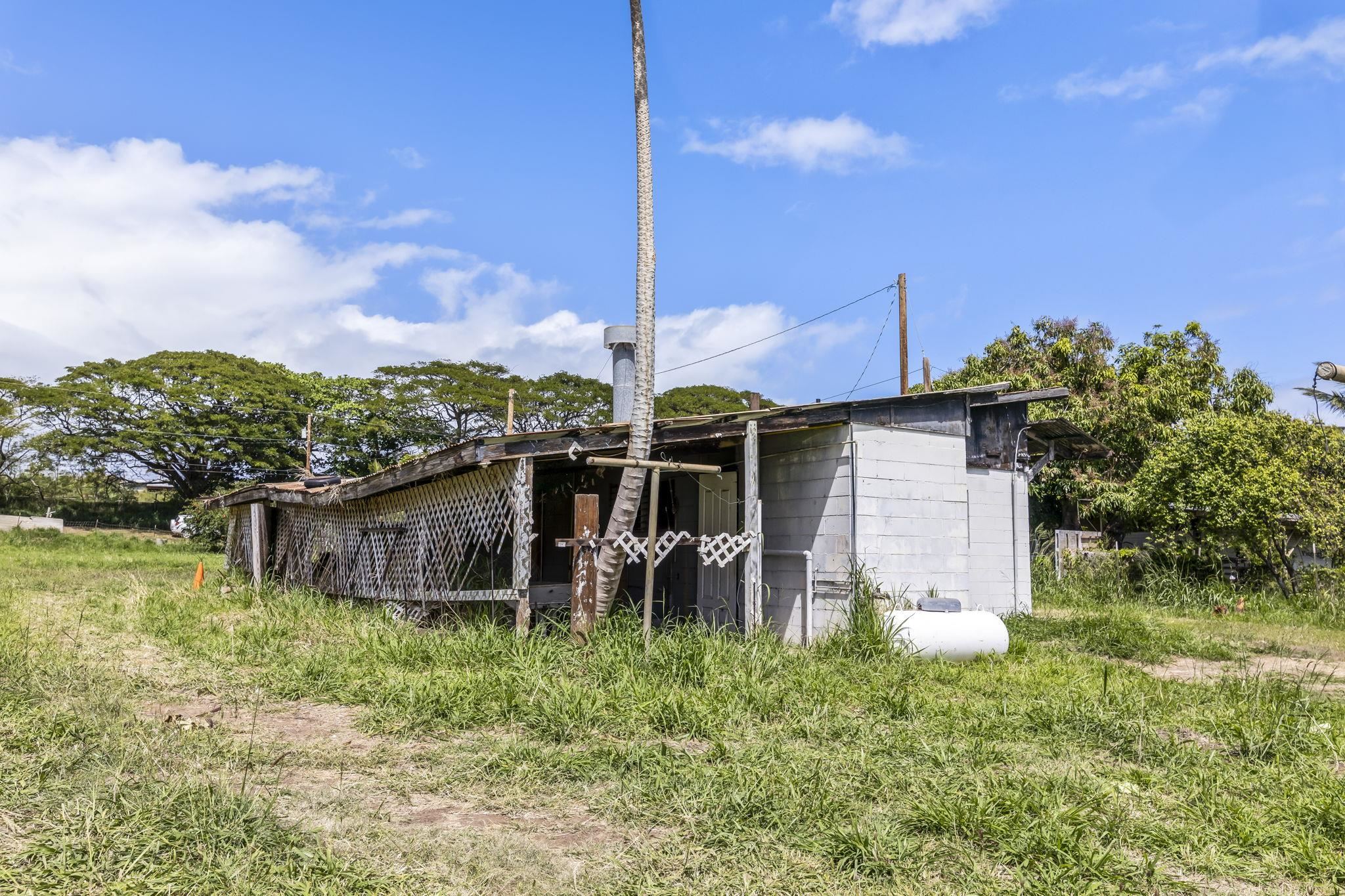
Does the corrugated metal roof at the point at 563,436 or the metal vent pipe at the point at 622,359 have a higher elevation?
the metal vent pipe at the point at 622,359

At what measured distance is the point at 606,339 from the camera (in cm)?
1220

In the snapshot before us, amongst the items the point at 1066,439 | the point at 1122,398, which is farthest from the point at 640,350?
the point at 1122,398

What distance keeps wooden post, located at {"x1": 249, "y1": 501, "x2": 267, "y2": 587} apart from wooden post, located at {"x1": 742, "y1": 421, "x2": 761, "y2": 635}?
9.73 metres

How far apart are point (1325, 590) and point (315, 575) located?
1501 cm

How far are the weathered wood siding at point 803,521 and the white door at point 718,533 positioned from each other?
356 mm

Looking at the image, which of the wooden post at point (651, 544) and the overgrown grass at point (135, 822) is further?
the wooden post at point (651, 544)

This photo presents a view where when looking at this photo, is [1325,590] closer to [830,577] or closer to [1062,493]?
[1062,493]

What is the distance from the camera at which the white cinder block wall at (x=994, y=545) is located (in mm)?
12680

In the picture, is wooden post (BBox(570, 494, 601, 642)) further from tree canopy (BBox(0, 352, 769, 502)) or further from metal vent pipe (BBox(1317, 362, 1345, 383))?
tree canopy (BBox(0, 352, 769, 502))

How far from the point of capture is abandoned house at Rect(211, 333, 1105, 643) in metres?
9.02

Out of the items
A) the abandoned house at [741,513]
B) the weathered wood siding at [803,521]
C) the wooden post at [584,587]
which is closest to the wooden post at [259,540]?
the abandoned house at [741,513]

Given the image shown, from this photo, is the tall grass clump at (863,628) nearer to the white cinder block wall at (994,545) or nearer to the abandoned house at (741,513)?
the abandoned house at (741,513)

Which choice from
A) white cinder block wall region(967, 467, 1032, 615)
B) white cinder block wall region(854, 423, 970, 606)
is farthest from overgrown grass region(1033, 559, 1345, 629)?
white cinder block wall region(854, 423, 970, 606)

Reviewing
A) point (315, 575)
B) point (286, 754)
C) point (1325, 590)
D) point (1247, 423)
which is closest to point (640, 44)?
point (286, 754)
